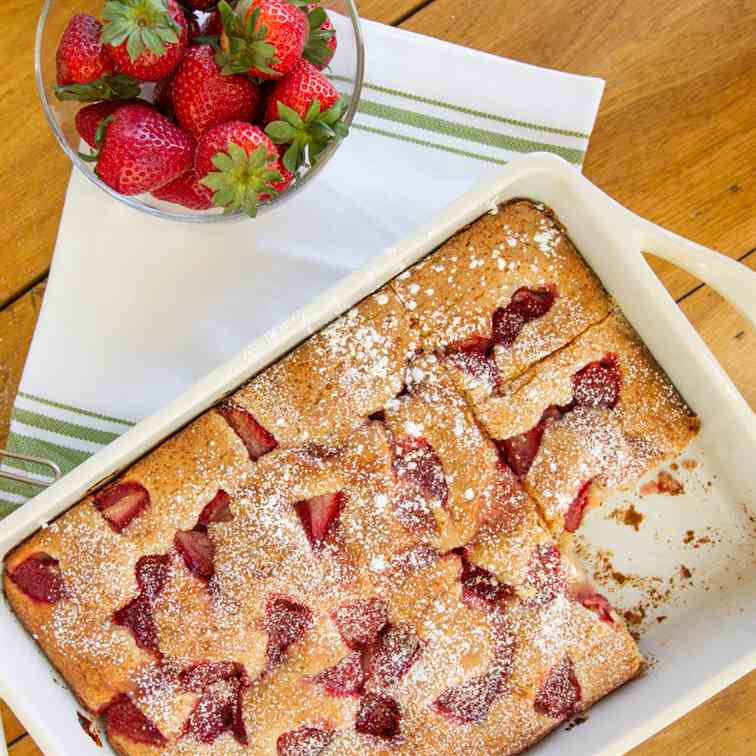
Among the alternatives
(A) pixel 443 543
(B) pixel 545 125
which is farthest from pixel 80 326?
(B) pixel 545 125

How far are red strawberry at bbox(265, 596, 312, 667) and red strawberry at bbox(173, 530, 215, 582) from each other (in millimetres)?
105

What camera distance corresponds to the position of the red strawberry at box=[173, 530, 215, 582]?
1.40 metres

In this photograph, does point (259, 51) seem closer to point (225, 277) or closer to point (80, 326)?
point (225, 277)

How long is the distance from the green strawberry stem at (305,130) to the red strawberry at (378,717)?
0.79 m

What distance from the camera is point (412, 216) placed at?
1564 mm

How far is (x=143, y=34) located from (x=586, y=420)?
823 millimetres

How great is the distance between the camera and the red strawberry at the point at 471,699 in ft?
4.69

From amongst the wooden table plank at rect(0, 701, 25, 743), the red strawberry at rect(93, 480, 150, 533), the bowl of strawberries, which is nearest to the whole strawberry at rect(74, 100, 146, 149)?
the bowl of strawberries

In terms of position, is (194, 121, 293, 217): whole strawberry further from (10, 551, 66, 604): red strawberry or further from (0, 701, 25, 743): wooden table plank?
(0, 701, 25, 743): wooden table plank

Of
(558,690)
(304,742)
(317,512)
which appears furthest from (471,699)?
(317,512)

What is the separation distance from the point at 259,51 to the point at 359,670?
891 mm

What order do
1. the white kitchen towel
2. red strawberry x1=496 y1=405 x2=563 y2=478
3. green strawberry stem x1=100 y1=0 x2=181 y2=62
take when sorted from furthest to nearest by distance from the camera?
the white kitchen towel, red strawberry x1=496 y1=405 x2=563 y2=478, green strawberry stem x1=100 y1=0 x2=181 y2=62

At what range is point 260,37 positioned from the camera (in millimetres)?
1247

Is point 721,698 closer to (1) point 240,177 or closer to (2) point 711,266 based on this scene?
(2) point 711,266
